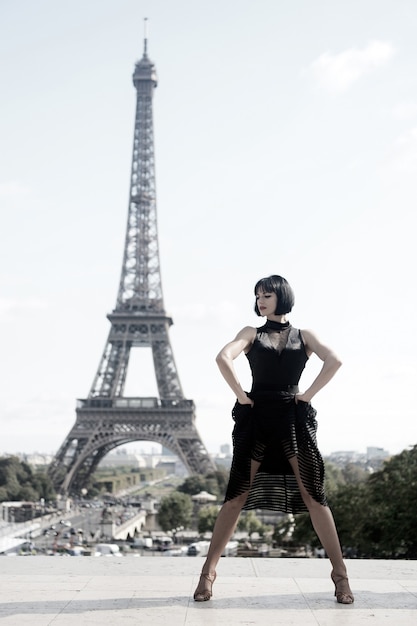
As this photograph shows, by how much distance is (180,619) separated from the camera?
5242mm

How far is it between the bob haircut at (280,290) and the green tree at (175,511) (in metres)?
64.4

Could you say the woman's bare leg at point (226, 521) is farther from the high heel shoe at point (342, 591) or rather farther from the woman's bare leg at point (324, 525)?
the high heel shoe at point (342, 591)

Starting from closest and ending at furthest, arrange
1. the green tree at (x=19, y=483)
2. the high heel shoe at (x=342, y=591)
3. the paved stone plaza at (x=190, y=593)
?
1. the paved stone plaza at (x=190, y=593)
2. the high heel shoe at (x=342, y=591)
3. the green tree at (x=19, y=483)

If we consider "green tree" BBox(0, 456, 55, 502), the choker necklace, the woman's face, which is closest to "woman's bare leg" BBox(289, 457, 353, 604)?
the choker necklace

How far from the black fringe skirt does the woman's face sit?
613 millimetres

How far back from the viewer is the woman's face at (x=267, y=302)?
20.6 feet

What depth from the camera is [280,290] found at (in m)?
6.28

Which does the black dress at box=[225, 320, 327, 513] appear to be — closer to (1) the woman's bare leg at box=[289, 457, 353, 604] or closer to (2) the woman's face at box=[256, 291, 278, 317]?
(1) the woman's bare leg at box=[289, 457, 353, 604]

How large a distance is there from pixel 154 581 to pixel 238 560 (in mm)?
1642

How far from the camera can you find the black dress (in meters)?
6.02

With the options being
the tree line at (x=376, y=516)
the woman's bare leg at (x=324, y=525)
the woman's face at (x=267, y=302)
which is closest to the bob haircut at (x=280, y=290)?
the woman's face at (x=267, y=302)

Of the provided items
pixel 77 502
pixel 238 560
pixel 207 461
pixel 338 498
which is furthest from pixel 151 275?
pixel 238 560

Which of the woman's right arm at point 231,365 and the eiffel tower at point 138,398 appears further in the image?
the eiffel tower at point 138,398

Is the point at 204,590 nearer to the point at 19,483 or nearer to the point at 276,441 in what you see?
the point at 276,441
